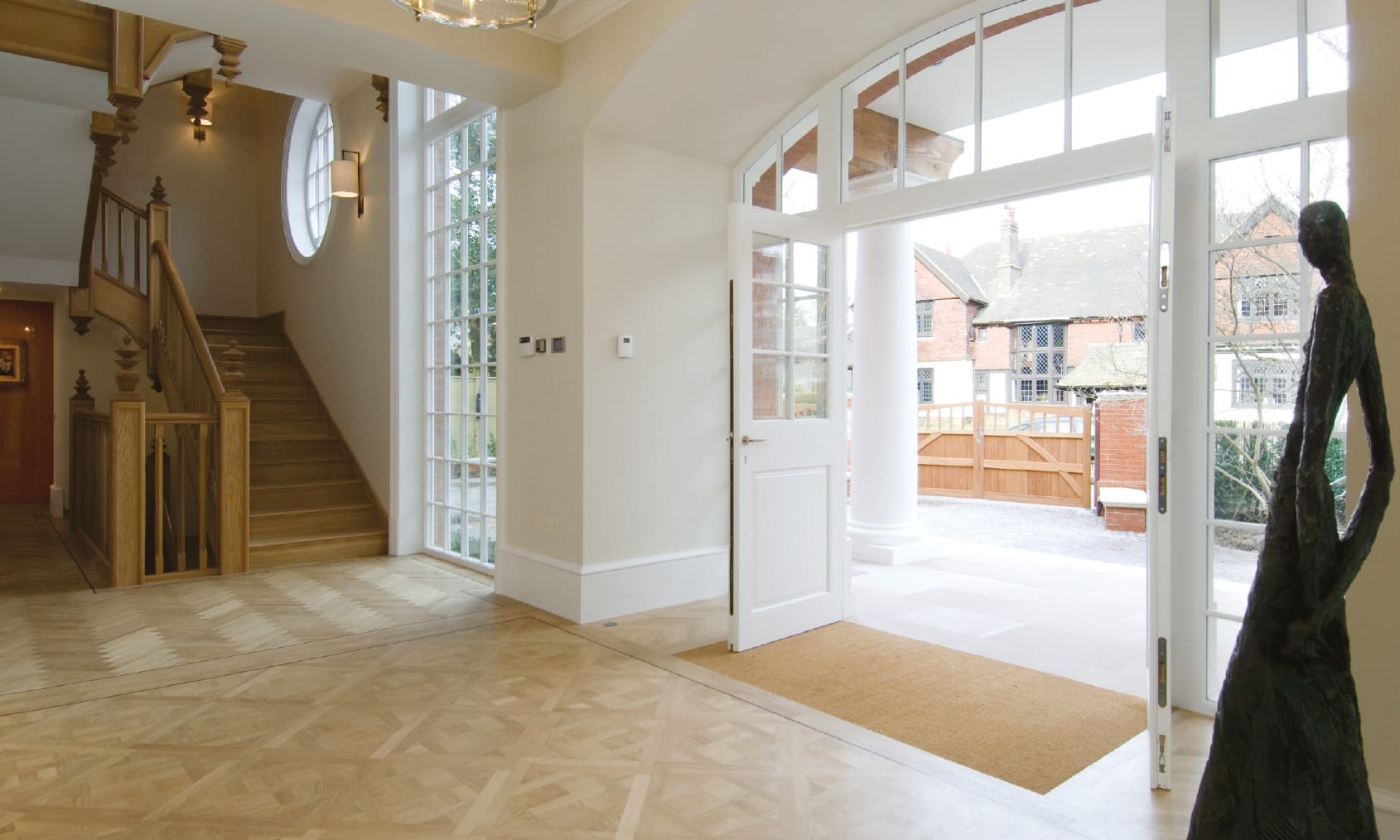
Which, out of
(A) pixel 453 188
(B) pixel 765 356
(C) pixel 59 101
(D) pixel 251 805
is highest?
(C) pixel 59 101

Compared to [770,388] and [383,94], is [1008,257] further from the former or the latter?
[770,388]

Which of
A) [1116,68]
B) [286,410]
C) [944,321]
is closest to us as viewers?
[1116,68]

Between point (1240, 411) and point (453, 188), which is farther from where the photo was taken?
point (453, 188)

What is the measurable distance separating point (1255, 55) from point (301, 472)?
6.28 m

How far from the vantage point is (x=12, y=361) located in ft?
27.0

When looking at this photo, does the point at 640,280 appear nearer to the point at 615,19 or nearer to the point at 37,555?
the point at 615,19

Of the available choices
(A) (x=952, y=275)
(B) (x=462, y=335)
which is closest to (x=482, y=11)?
(B) (x=462, y=335)

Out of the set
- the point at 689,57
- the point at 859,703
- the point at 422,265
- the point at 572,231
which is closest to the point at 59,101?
the point at 422,265

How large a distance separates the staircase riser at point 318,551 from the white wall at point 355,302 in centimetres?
38

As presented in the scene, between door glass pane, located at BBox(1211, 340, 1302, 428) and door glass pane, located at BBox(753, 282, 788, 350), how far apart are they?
1.77m

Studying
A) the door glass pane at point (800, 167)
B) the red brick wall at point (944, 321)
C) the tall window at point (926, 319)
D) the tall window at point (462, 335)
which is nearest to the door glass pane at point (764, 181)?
the door glass pane at point (800, 167)

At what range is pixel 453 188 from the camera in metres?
5.50

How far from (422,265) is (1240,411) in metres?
4.94

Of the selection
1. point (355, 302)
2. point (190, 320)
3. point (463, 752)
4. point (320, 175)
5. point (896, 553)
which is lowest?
point (463, 752)
